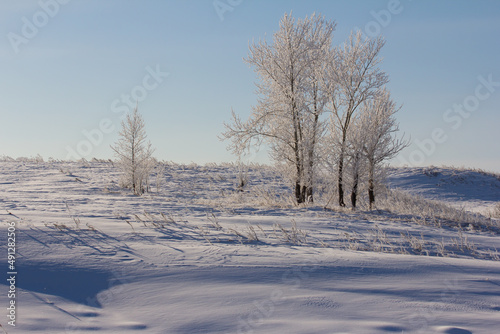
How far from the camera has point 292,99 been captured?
44.1 ft

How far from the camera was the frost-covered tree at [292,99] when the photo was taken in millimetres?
13312

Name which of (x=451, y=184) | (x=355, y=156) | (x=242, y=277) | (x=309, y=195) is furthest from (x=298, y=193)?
(x=451, y=184)

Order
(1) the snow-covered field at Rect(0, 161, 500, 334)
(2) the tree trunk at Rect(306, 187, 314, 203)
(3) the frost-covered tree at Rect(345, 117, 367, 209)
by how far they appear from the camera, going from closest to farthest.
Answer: (1) the snow-covered field at Rect(0, 161, 500, 334), (3) the frost-covered tree at Rect(345, 117, 367, 209), (2) the tree trunk at Rect(306, 187, 314, 203)

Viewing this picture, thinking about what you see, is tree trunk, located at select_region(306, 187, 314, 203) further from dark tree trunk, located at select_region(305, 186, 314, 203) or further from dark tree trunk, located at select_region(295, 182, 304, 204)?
dark tree trunk, located at select_region(295, 182, 304, 204)

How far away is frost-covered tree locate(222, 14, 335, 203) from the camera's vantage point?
13312mm

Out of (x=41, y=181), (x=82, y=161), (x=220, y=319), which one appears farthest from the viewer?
(x=82, y=161)

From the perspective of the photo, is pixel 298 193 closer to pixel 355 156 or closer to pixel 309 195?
pixel 309 195

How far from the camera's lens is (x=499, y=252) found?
267 inches

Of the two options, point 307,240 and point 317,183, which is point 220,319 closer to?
point 307,240

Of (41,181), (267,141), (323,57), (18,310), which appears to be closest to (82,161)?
(41,181)

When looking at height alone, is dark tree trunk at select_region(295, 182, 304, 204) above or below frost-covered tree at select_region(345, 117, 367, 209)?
below

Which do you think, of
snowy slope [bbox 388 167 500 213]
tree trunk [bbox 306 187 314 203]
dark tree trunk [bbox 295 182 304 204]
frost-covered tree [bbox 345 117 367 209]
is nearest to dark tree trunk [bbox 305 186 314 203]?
tree trunk [bbox 306 187 314 203]

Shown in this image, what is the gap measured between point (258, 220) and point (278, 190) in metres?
9.10

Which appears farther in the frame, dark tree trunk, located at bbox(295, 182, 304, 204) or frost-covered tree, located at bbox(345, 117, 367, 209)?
dark tree trunk, located at bbox(295, 182, 304, 204)
